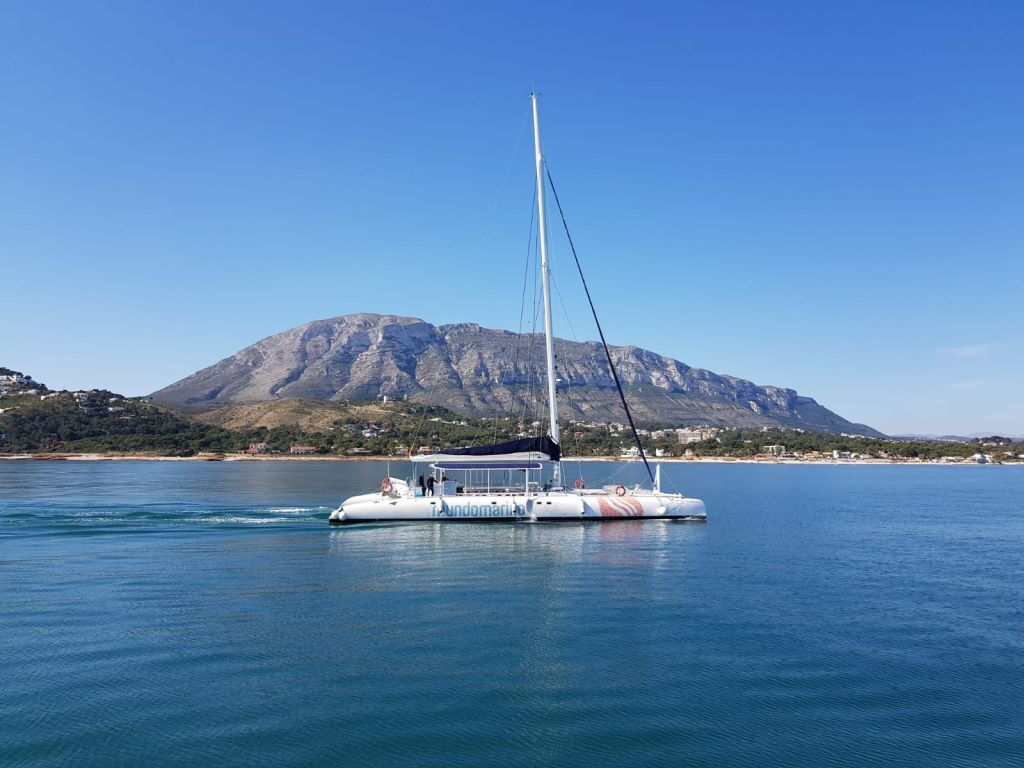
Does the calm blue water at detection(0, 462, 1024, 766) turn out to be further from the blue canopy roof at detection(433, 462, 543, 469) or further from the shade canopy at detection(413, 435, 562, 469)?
the shade canopy at detection(413, 435, 562, 469)

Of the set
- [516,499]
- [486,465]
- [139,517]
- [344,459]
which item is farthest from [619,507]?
[344,459]

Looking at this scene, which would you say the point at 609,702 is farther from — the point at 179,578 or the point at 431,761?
the point at 179,578

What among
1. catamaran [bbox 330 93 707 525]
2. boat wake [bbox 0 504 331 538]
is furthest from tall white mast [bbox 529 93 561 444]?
boat wake [bbox 0 504 331 538]

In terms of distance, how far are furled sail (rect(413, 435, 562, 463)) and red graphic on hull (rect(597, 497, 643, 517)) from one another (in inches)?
168

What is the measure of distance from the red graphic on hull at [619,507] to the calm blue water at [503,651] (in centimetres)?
672

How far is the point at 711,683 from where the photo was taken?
16922mm

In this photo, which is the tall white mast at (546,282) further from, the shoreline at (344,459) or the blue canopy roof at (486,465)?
the shoreline at (344,459)

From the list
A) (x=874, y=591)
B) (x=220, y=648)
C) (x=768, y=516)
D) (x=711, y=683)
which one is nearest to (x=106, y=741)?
(x=220, y=648)

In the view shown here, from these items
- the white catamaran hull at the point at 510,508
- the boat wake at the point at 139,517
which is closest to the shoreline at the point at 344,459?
the boat wake at the point at 139,517

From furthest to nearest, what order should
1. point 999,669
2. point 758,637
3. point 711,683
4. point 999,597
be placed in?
point 999,597 < point 758,637 < point 999,669 < point 711,683

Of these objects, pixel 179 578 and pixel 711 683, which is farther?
pixel 179 578

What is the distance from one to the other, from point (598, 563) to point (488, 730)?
19.4 m

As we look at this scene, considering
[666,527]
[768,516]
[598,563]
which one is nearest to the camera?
[598,563]

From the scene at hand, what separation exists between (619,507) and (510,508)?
23.8ft
